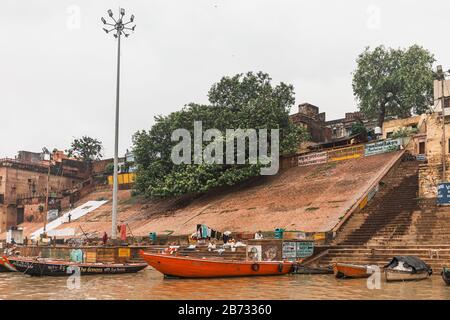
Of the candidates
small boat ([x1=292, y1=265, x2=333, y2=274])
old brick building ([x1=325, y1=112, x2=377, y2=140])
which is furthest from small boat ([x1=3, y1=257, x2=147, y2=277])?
old brick building ([x1=325, y1=112, x2=377, y2=140])

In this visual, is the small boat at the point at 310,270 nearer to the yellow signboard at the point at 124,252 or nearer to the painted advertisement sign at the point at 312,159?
the yellow signboard at the point at 124,252

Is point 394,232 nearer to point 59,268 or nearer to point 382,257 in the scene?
point 382,257

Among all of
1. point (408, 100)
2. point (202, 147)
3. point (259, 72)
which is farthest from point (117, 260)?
point (408, 100)

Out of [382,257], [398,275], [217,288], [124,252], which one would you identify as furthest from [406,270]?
[124,252]

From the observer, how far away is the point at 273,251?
69.6 ft

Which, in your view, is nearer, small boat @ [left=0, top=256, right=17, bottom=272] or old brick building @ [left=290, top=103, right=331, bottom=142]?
small boat @ [left=0, top=256, right=17, bottom=272]

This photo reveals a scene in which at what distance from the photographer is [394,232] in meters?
23.1

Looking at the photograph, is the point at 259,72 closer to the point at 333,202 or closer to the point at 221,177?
the point at 221,177

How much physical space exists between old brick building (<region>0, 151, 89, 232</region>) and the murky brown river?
33.2 metres

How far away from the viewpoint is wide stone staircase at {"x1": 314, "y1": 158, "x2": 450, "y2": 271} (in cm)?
2036

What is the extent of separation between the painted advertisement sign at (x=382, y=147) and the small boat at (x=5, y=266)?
25143 mm

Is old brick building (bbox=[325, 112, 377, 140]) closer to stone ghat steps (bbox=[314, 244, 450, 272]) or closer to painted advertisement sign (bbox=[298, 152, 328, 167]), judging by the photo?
painted advertisement sign (bbox=[298, 152, 328, 167])

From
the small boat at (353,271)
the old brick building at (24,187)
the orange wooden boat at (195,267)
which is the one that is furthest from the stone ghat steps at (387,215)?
the old brick building at (24,187)

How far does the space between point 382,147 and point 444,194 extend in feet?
37.5
